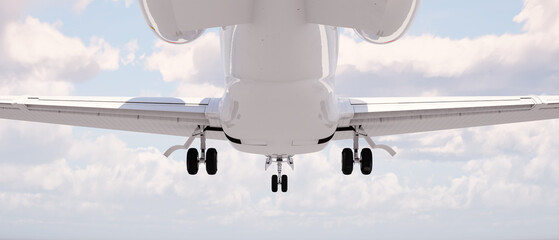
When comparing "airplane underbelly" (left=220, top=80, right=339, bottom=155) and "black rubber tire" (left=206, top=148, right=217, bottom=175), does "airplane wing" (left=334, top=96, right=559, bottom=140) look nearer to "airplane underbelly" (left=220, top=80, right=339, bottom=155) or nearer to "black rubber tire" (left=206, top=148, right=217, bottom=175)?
"airplane underbelly" (left=220, top=80, right=339, bottom=155)

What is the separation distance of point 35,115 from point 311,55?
1511 cm

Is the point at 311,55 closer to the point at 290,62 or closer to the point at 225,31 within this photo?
the point at 290,62

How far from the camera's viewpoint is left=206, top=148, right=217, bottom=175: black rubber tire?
874 inches

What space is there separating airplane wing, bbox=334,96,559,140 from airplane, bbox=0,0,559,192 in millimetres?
38

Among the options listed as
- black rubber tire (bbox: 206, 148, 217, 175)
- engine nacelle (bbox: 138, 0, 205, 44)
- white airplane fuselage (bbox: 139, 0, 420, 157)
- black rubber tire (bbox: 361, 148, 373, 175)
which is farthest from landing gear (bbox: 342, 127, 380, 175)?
engine nacelle (bbox: 138, 0, 205, 44)

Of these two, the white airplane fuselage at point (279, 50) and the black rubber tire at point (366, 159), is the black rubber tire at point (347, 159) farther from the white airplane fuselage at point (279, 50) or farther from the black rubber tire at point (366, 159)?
the white airplane fuselage at point (279, 50)

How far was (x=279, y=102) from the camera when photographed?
15164mm

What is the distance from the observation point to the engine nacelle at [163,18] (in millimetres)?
10195

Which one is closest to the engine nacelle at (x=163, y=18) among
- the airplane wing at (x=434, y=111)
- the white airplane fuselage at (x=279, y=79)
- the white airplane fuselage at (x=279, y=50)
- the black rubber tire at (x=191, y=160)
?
the white airplane fuselage at (x=279, y=50)

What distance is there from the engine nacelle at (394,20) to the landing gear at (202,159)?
38.7ft

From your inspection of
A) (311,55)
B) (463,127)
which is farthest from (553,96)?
(311,55)

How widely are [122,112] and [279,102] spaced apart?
9.87 metres

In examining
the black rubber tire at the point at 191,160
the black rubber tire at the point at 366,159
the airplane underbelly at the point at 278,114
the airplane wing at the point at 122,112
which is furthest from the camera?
the black rubber tire at the point at 366,159

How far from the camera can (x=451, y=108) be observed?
2256 centimetres
